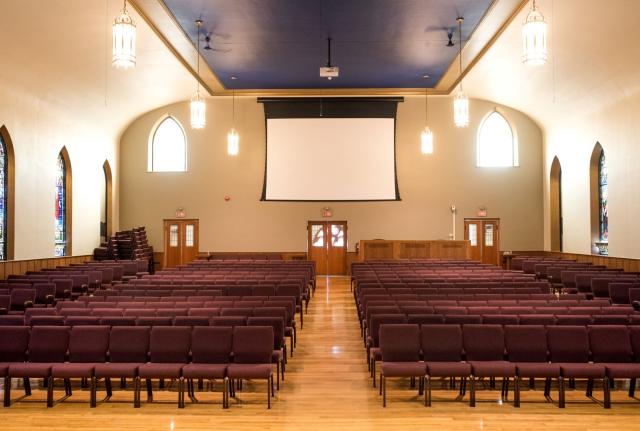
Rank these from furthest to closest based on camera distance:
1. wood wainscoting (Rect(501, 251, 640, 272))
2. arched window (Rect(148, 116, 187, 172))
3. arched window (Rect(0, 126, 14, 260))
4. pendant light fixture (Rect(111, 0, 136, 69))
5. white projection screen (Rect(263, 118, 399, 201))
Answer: arched window (Rect(148, 116, 187, 172))
white projection screen (Rect(263, 118, 399, 201))
wood wainscoting (Rect(501, 251, 640, 272))
arched window (Rect(0, 126, 14, 260))
pendant light fixture (Rect(111, 0, 136, 69))

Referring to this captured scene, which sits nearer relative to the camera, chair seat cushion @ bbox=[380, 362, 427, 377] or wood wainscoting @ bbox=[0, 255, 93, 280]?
chair seat cushion @ bbox=[380, 362, 427, 377]

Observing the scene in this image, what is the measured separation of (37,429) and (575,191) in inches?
725

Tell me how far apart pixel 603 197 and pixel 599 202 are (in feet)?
0.74

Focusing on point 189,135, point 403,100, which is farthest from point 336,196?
point 189,135

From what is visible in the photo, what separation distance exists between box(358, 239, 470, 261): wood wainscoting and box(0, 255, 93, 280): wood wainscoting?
9.16 meters

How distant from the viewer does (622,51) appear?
45.0 feet

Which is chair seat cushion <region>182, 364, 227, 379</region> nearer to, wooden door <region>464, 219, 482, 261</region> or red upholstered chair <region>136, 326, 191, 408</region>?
red upholstered chair <region>136, 326, 191, 408</region>

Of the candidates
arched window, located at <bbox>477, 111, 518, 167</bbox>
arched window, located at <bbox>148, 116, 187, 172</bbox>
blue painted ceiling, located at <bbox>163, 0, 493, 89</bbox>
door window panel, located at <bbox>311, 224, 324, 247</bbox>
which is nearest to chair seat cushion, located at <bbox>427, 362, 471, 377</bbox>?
blue painted ceiling, located at <bbox>163, 0, 493, 89</bbox>

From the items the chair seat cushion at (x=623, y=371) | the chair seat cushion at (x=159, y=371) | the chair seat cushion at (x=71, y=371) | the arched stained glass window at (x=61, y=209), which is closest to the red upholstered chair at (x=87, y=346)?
the chair seat cushion at (x=71, y=371)

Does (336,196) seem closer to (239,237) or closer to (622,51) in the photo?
(239,237)

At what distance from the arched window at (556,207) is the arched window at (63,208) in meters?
16.7

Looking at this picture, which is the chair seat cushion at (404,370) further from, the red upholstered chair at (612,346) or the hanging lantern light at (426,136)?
the hanging lantern light at (426,136)

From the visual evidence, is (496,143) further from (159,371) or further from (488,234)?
(159,371)

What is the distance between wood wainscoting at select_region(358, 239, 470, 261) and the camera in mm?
19406
